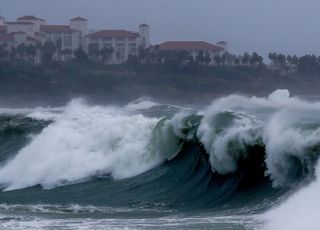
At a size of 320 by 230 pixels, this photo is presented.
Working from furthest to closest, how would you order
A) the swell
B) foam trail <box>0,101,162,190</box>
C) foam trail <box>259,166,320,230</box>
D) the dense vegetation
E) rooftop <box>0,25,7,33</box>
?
rooftop <box>0,25,7,33</box>
the dense vegetation
foam trail <box>0,101,162,190</box>
the swell
foam trail <box>259,166,320,230</box>

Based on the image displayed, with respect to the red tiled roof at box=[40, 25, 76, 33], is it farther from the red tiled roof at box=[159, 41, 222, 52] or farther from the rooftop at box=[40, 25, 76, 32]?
the red tiled roof at box=[159, 41, 222, 52]

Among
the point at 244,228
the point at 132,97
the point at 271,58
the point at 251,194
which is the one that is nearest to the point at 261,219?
the point at 244,228

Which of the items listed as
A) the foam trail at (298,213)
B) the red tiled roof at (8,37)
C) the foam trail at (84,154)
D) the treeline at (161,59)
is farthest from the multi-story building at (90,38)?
the foam trail at (298,213)

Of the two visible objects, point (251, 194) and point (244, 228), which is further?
point (251, 194)

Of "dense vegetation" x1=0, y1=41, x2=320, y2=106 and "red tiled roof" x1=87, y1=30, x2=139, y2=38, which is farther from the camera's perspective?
"red tiled roof" x1=87, y1=30, x2=139, y2=38

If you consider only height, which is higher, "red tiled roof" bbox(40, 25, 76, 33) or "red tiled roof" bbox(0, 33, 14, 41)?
"red tiled roof" bbox(40, 25, 76, 33)

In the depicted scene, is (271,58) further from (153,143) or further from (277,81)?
(153,143)

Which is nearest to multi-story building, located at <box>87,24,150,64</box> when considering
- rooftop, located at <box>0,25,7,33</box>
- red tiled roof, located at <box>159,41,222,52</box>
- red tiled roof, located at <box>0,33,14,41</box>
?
red tiled roof, located at <box>159,41,222,52</box>

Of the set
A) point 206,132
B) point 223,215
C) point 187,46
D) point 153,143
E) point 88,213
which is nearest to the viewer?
point 223,215

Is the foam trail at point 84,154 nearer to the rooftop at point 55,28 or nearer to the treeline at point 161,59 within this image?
the treeline at point 161,59
